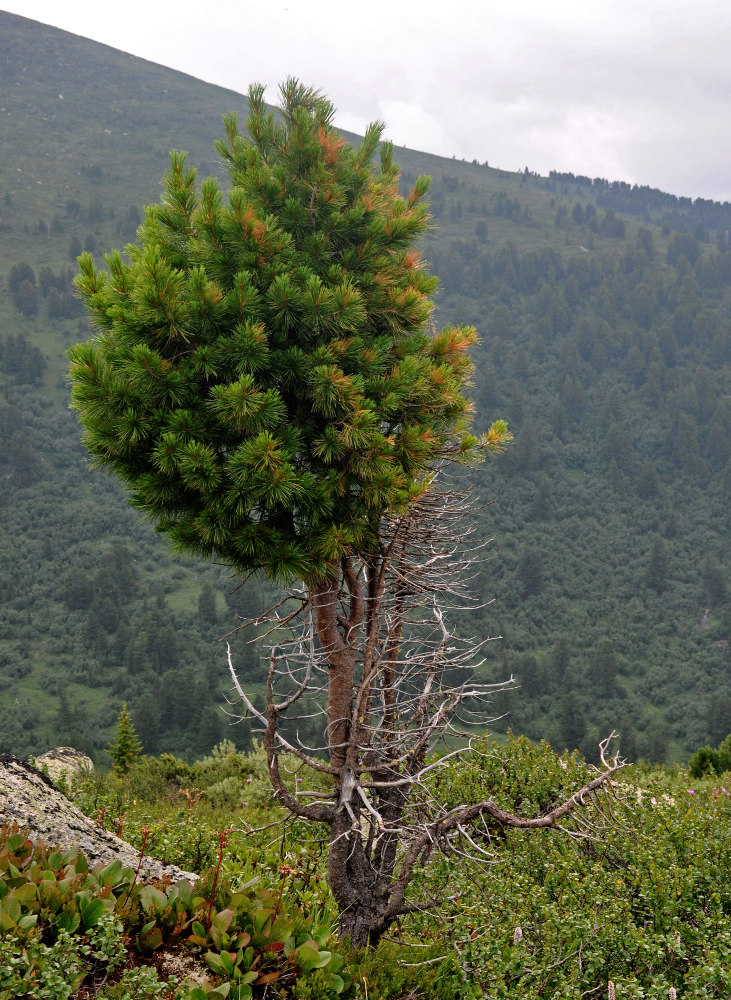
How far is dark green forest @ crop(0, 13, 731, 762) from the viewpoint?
66688 millimetres

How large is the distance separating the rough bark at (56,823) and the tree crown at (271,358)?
2.09m

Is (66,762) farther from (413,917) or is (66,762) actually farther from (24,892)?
(24,892)

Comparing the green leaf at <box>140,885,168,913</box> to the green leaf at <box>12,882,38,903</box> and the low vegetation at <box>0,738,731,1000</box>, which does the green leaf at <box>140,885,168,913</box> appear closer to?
the low vegetation at <box>0,738,731,1000</box>

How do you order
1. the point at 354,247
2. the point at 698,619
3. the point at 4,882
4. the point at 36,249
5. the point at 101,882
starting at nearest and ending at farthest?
the point at 4,882 → the point at 101,882 → the point at 354,247 → the point at 698,619 → the point at 36,249

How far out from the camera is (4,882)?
142 inches

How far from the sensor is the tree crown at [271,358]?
4930 millimetres

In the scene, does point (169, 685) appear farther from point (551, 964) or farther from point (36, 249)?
point (36, 249)

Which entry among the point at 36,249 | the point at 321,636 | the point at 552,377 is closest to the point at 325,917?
the point at 321,636

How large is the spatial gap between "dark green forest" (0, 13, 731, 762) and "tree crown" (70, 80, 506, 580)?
2082 centimetres

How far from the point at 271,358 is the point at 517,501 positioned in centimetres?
10119

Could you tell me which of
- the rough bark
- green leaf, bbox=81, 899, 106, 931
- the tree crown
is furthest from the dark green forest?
green leaf, bbox=81, 899, 106, 931

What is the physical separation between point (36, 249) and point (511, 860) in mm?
142220

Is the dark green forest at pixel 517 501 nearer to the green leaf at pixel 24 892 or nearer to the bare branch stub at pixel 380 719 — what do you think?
the bare branch stub at pixel 380 719

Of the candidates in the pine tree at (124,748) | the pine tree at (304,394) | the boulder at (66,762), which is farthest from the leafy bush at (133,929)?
the pine tree at (124,748)
